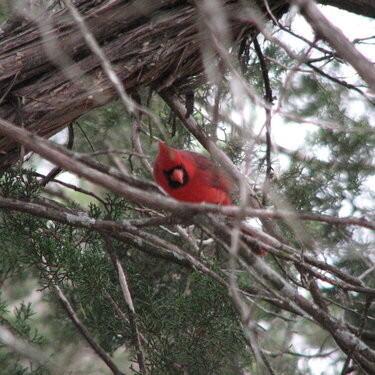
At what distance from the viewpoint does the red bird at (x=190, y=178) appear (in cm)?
307

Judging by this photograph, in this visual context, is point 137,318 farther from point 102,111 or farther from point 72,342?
point 102,111

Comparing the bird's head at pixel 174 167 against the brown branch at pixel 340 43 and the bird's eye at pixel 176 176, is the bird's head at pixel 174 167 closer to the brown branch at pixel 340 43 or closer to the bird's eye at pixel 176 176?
the bird's eye at pixel 176 176

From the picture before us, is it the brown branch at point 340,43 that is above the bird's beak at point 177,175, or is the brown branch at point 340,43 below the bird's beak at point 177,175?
below

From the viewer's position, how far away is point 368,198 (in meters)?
3.66

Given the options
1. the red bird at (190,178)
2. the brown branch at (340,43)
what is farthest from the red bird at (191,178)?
the brown branch at (340,43)

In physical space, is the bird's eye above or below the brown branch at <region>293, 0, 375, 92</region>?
above

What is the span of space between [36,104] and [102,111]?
186 centimetres

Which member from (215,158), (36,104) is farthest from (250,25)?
(36,104)

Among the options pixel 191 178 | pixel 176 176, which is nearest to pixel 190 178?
pixel 191 178

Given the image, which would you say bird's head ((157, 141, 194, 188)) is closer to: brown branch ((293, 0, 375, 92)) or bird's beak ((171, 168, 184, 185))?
bird's beak ((171, 168, 184, 185))

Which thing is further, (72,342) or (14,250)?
(72,342)

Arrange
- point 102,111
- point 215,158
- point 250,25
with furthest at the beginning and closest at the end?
1. point 102,111
2. point 215,158
3. point 250,25

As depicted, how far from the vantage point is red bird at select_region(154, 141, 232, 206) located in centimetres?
307

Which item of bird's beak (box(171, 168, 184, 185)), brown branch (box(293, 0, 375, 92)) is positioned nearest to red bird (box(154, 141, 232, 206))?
bird's beak (box(171, 168, 184, 185))
